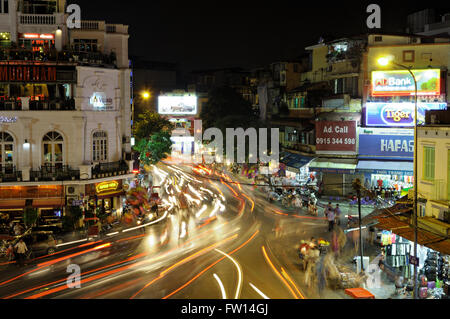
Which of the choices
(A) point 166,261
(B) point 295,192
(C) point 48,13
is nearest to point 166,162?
(B) point 295,192

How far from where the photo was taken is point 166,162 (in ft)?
225

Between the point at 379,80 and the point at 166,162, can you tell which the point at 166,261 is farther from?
the point at 166,162

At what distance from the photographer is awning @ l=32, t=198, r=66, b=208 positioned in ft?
103

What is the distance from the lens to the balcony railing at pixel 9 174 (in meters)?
30.7

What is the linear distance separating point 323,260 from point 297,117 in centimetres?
3221

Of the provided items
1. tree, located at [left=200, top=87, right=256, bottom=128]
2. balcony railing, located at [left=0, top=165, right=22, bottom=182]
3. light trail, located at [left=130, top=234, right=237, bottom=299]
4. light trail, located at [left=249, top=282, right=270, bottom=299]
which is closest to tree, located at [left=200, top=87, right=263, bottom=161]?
tree, located at [left=200, top=87, right=256, bottom=128]

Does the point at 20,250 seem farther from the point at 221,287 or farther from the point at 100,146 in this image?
the point at 100,146

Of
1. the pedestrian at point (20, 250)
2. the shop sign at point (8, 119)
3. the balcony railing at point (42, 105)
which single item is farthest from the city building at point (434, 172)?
the shop sign at point (8, 119)

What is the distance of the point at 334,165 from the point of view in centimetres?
4062

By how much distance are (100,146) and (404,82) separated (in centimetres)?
2303

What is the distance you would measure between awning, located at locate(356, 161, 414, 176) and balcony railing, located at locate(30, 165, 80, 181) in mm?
21237

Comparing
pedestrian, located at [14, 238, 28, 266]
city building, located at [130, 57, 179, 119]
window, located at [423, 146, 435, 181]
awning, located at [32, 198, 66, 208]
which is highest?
city building, located at [130, 57, 179, 119]

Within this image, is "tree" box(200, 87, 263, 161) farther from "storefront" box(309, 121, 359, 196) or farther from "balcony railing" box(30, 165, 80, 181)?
"balcony railing" box(30, 165, 80, 181)

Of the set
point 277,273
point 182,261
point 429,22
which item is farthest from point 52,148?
point 429,22
